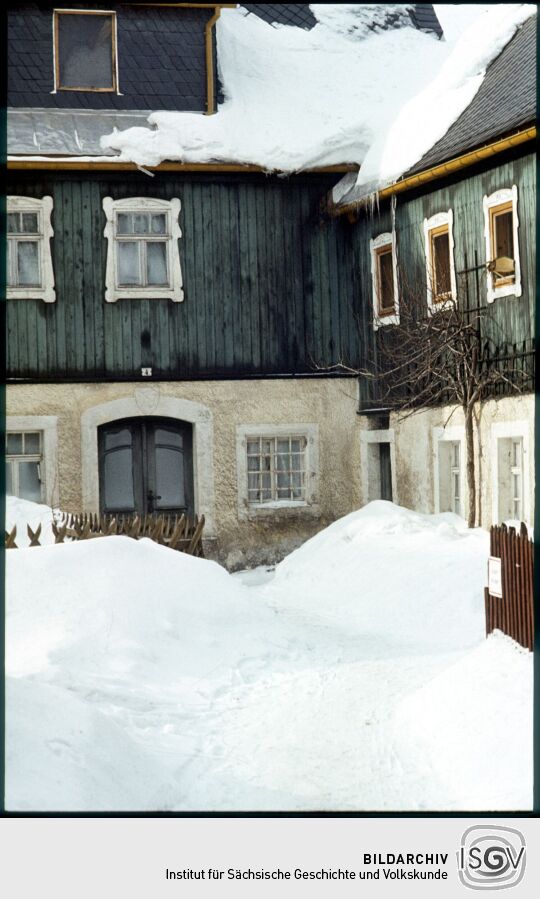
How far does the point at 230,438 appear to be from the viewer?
1709 cm

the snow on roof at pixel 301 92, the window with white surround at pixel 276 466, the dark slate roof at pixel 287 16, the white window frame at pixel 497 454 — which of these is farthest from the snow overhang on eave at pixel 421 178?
the dark slate roof at pixel 287 16

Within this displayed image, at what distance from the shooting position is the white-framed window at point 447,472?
589 inches

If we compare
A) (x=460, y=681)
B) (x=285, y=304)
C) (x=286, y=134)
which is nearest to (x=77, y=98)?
(x=286, y=134)

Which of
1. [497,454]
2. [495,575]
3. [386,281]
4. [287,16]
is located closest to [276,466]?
[386,281]

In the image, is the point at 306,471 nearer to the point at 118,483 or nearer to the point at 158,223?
the point at 118,483

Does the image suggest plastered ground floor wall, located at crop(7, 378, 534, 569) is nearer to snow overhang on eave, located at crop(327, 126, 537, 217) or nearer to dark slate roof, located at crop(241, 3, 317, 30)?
snow overhang on eave, located at crop(327, 126, 537, 217)

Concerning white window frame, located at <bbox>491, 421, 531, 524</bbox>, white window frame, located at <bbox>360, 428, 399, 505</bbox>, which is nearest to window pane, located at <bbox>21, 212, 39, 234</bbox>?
white window frame, located at <bbox>360, 428, 399, 505</bbox>

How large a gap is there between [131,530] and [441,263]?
4882mm

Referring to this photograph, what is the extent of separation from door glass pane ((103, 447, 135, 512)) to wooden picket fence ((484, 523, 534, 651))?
8.60m

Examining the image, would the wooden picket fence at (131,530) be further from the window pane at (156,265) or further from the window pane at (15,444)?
the window pane at (156,265)

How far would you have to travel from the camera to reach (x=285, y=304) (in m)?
17.3

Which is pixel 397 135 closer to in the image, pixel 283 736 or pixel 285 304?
pixel 285 304

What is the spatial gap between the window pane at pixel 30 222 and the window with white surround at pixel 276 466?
3789 millimetres

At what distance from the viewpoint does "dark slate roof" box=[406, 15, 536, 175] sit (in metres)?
13.2
